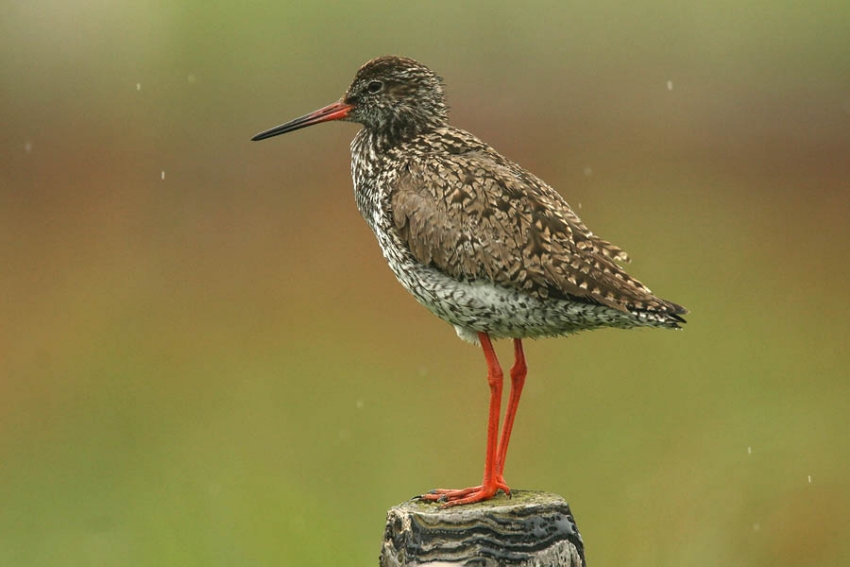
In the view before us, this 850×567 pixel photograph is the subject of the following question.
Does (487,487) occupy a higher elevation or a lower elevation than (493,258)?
lower

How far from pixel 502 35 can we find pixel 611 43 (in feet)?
4.87

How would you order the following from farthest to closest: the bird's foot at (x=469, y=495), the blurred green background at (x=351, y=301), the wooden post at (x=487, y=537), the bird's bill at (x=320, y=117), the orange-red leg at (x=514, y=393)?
1. the blurred green background at (x=351, y=301)
2. the bird's bill at (x=320, y=117)
3. the orange-red leg at (x=514, y=393)
4. the bird's foot at (x=469, y=495)
5. the wooden post at (x=487, y=537)

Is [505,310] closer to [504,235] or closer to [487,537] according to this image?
[504,235]

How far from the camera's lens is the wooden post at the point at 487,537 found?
502 cm

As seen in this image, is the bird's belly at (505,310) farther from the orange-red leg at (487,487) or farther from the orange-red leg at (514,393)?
the orange-red leg at (487,487)

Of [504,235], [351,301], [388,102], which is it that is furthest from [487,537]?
[351,301]

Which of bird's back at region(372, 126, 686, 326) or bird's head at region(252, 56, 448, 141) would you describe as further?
bird's head at region(252, 56, 448, 141)

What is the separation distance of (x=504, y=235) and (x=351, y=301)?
7.55 m

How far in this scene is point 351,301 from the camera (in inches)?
534

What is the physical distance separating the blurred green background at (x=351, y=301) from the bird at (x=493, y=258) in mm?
3782

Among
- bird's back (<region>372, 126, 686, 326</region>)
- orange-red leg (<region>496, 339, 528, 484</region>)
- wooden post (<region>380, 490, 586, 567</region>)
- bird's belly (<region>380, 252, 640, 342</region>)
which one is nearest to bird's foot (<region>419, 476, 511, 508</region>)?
orange-red leg (<region>496, 339, 528, 484</region>)

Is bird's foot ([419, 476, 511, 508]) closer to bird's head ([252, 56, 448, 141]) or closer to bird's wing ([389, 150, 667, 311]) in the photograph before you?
bird's wing ([389, 150, 667, 311])

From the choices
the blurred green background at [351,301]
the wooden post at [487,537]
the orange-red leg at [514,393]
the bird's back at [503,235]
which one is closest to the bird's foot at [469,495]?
the orange-red leg at [514,393]

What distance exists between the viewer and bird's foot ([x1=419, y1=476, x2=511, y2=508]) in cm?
565
